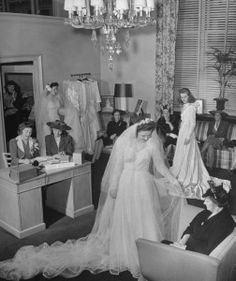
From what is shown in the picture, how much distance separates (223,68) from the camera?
7.90m

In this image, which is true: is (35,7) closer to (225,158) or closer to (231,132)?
(231,132)

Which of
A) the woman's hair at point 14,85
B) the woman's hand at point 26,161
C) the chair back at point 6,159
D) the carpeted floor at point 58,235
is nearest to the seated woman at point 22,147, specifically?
the woman's hand at point 26,161

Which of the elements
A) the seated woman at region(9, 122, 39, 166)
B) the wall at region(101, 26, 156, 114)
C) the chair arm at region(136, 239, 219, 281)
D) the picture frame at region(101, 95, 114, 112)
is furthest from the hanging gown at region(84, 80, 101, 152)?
the chair arm at region(136, 239, 219, 281)

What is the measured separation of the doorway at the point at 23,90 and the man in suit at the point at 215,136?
368 centimetres

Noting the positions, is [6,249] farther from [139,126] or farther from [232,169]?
[232,169]

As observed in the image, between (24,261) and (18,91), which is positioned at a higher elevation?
(18,91)

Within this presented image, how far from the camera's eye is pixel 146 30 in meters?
8.94

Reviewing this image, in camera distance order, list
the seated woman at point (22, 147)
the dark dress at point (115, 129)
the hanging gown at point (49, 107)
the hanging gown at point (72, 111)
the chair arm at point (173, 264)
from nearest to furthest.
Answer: the chair arm at point (173, 264)
the seated woman at point (22, 147)
the hanging gown at point (49, 107)
the dark dress at point (115, 129)
the hanging gown at point (72, 111)

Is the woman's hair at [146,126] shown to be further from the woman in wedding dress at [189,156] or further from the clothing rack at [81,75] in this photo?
the clothing rack at [81,75]

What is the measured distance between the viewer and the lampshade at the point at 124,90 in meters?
8.88

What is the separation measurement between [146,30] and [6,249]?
593 centimetres

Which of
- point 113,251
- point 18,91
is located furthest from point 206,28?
point 113,251

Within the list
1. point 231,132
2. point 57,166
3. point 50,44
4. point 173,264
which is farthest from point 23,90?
point 173,264

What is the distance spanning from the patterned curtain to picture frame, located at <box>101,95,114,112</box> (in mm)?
1232
